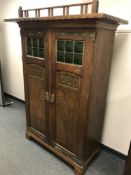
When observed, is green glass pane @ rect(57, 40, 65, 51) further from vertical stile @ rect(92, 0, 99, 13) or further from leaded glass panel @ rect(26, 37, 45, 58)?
vertical stile @ rect(92, 0, 99, 13)

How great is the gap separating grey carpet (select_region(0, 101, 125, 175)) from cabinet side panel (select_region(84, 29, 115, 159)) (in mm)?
229

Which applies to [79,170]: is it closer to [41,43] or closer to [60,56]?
[60,56]

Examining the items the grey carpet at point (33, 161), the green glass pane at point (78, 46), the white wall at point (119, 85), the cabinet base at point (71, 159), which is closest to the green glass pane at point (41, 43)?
the green glass pane at point (78, 46)

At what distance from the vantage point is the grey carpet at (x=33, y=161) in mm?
1689

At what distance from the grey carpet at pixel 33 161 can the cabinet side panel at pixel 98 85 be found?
229 millimetres

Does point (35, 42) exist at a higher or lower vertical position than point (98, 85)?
higher

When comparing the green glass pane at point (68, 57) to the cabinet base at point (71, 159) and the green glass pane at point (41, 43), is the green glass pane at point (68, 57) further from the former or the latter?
the cabinet base at point (71, 159)

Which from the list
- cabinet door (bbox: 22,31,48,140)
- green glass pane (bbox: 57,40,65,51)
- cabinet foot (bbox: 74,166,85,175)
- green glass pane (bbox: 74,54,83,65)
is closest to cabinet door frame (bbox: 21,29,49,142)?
cabinet door (bbox: 22,31,48,140)

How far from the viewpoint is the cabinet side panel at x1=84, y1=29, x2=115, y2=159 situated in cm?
129

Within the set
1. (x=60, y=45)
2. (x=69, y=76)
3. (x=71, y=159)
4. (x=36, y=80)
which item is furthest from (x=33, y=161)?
(x=60, y=45)

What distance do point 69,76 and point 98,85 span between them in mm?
292

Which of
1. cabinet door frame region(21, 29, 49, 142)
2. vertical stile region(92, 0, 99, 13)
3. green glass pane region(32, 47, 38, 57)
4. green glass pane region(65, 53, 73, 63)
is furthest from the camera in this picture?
green glass pane region(32, 47, 38, 57)

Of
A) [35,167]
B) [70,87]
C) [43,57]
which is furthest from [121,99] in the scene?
[35,167]

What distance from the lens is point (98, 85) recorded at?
146cm
